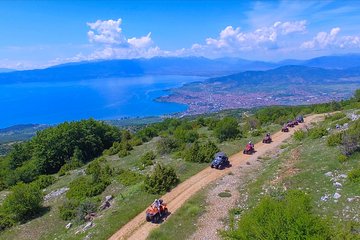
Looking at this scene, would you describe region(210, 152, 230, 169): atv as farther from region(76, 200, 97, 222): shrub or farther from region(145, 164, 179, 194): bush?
region(76, 200, 97, 222): shrub

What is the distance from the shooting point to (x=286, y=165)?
28125 millimetres

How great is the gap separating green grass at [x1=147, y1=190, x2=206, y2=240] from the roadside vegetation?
341 centimetres

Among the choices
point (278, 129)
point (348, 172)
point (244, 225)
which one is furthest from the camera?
point (278, 129)

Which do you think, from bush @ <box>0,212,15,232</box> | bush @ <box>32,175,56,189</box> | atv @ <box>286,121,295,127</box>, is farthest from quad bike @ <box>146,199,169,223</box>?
atv @ <box>286,121,295,127</box>

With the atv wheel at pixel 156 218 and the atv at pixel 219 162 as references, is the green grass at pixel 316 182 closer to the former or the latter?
the atv at pixel 219 162

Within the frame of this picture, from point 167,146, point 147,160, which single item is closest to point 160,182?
point 147,160

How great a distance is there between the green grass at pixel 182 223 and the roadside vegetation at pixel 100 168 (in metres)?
3.41

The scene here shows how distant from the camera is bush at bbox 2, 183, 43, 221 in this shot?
29.1 meters

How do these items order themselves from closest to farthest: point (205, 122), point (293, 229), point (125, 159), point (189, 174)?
point (293, 229) → point (189, 174) → point (125, 159) → point (205, 122)

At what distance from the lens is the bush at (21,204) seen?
29.1 m

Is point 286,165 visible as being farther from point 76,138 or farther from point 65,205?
point 76,138

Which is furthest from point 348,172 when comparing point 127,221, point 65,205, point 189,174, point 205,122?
point 205,122

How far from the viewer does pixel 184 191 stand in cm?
2700

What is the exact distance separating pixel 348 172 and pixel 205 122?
38892 mm
